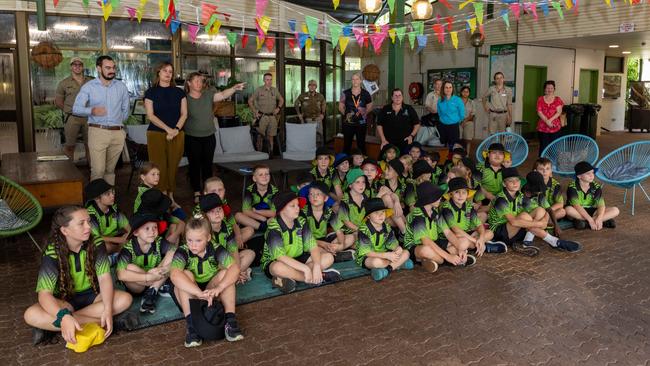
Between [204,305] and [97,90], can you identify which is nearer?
[204,305]

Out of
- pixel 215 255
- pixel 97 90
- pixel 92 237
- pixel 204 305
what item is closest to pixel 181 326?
pixel 204 305

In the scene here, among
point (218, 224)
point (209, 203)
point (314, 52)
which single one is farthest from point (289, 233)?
point (314, 52)

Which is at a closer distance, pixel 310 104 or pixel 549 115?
pixel 549 115

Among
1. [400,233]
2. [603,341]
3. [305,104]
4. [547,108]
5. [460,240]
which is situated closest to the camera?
[603,341]

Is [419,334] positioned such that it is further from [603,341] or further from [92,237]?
[92,237]

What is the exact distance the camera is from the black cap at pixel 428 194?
177 inches

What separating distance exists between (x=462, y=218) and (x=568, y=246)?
1069mm

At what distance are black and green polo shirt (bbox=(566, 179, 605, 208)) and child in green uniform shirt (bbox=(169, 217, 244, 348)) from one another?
3953 millimetres

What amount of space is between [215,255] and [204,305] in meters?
0.39

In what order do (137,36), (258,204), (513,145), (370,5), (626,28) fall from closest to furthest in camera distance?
(258,204) < (370,5) < (513,145) < (137,36) < (626,28)

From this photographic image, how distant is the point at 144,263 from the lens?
12.6 ft

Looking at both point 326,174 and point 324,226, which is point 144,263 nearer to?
point 324,226

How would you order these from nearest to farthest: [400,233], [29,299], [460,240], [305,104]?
[29,299]
[460,240]
[400,233]
[305,104]

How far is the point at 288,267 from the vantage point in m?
4.10
